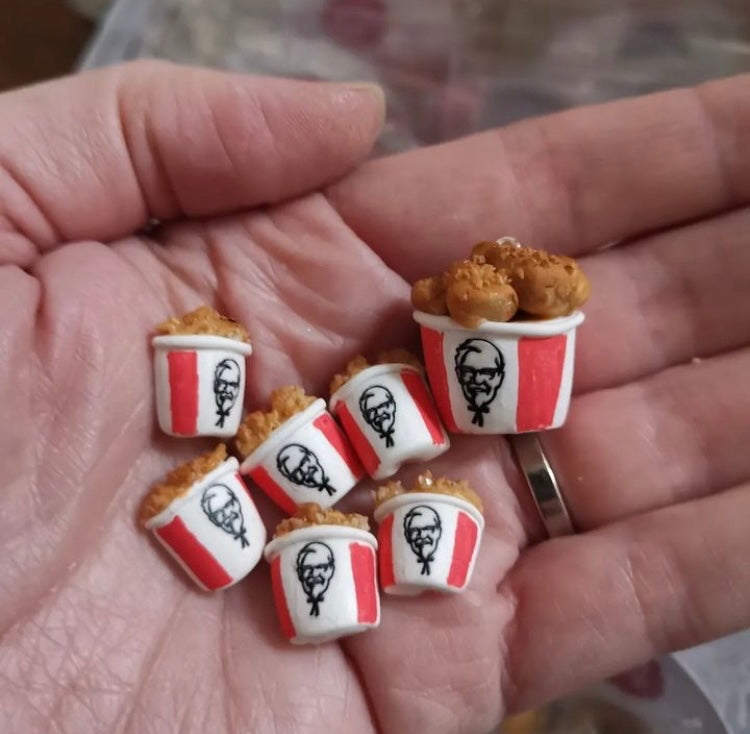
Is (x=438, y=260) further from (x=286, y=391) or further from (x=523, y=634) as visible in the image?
(x=523, y=634)

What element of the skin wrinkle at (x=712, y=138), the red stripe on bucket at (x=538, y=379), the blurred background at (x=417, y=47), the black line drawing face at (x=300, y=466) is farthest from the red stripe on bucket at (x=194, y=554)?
the blurred background at (x=417, y=47)

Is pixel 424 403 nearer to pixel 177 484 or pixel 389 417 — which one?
pixel 389 417

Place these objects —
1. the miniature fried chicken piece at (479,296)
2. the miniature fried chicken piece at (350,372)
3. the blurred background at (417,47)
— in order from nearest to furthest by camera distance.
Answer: the miniature fried chicken piece at (479,296) < the miniature fried chicken piece at (350,372) < the blurred background at (417,47)

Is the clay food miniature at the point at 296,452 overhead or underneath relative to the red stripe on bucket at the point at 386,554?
overhead

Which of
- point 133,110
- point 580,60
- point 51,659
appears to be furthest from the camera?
point 580,60

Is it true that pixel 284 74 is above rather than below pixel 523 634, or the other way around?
above

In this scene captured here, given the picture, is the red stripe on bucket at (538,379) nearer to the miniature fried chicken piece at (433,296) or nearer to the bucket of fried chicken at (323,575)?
the miniature fried chicken piece at (433,296)

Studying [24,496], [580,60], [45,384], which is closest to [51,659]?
[24,496]
